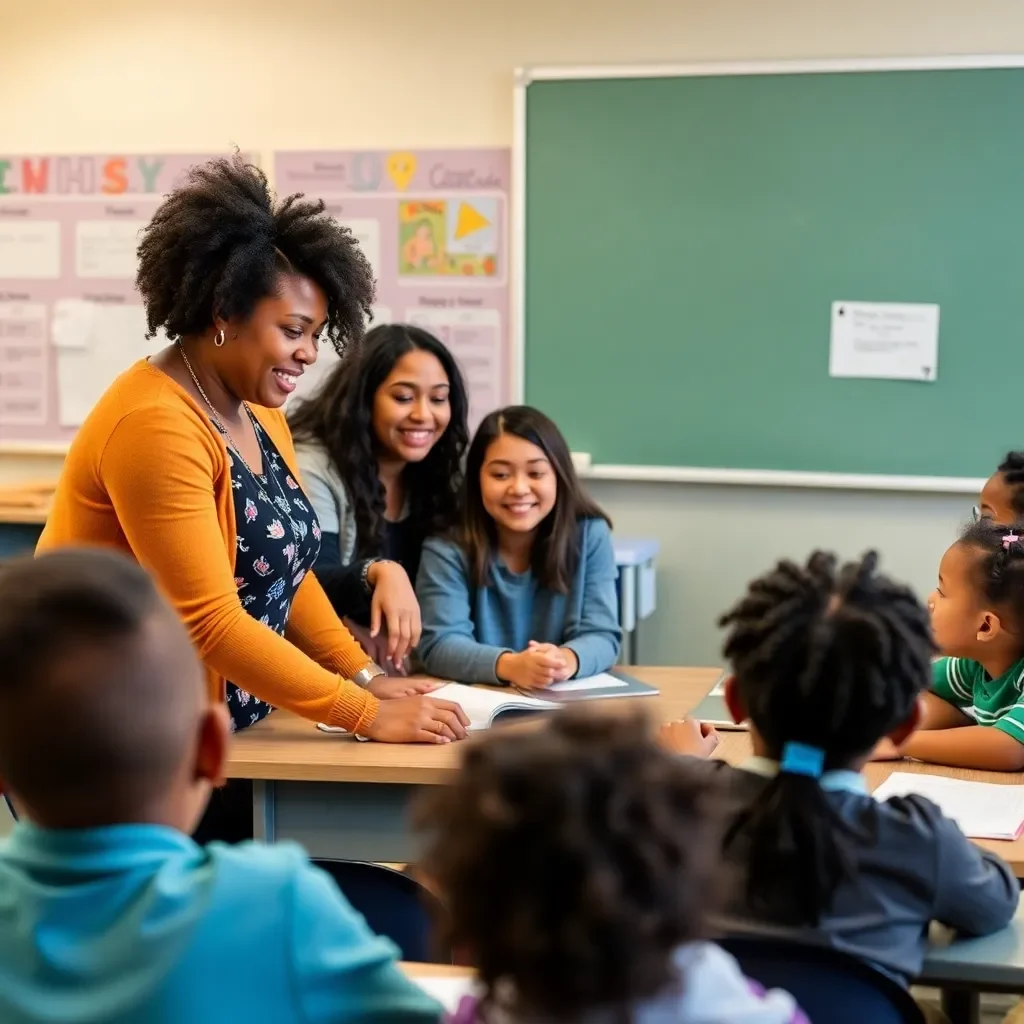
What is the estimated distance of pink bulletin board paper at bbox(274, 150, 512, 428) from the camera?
4250mm

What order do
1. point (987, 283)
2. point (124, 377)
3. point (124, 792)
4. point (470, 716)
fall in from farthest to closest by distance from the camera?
point (987, 283) < point (470, 716) < point (124, 377) < point (124, 792)

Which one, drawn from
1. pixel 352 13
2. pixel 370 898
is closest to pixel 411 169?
pixel 352 13

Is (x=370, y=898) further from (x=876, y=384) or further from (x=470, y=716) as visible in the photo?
(x=876, y=384)

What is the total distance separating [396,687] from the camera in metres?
2.42

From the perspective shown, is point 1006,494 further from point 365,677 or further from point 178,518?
point 178,518

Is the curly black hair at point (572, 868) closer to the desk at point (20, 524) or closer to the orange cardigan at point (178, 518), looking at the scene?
the orange cardigan at point (178, 518)

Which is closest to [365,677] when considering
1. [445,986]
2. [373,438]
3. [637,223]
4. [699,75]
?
[373,438]

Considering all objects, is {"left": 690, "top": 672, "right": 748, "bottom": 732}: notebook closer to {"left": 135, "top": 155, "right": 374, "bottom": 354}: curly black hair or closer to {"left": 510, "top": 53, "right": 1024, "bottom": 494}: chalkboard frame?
{"left": 135, "top": 155, "right": 374, "bottom": 354}: curly black hair

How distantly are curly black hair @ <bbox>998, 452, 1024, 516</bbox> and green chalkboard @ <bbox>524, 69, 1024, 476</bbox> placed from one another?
1165 millimetres

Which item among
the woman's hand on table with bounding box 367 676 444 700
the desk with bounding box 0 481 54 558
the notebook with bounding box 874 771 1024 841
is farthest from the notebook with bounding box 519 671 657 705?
the desk with bounding box 0 481 54 558

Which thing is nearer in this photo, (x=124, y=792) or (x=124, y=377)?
(x=124, y=792)

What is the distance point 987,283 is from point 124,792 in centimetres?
343

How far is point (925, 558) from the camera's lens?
404cm

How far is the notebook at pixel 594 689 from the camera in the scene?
2502 mm
